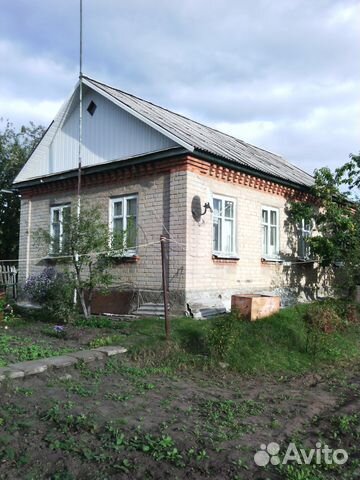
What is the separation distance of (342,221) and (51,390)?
1003 cm

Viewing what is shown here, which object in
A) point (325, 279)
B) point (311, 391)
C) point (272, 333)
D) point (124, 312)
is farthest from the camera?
point (325, 279)

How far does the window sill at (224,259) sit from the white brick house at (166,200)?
0.02 meters

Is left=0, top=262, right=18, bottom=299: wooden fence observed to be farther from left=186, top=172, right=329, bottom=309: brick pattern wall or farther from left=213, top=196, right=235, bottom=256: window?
left=213, top=196, right=235, bottom=256: window

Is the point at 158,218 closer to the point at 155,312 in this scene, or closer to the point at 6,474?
the point at 155,312

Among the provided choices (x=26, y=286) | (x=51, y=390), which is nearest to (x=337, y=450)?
(x=51, y=390)

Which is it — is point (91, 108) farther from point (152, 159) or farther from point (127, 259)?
point (127, 259)

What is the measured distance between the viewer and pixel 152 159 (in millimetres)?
10289

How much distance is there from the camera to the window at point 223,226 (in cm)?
1070

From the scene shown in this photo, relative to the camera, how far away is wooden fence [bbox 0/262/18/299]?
13992 mm

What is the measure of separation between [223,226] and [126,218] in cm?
237

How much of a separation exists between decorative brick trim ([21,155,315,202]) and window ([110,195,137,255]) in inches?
20.7

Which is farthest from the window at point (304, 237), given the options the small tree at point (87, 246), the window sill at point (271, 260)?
the small tree at point (87, 246)

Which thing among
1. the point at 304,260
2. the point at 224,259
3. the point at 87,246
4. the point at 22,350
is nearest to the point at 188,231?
the point at 224,259

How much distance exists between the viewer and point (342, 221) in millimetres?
12719
